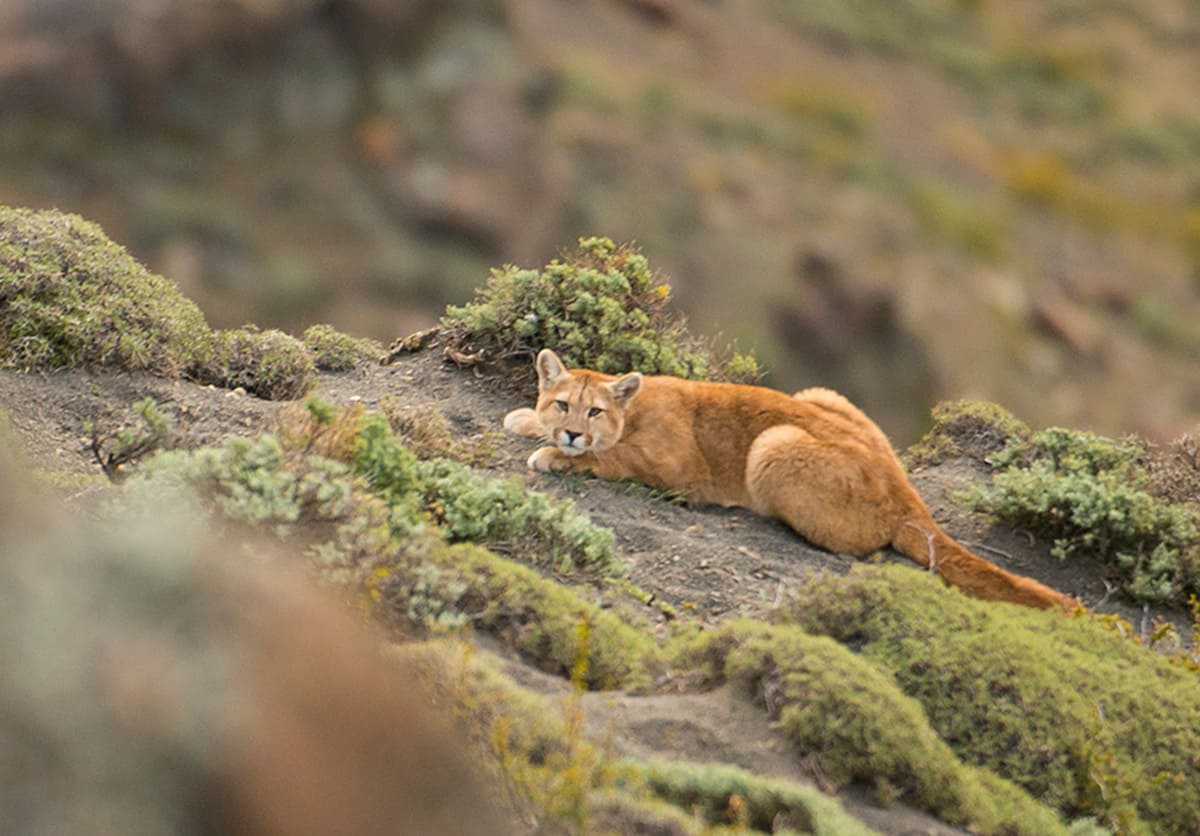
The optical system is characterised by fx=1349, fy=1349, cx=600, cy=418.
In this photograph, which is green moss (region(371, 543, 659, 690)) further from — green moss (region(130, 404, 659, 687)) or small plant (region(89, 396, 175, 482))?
small plant (region(89, 396, 175, 482))

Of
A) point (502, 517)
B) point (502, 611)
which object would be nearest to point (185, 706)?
point (502, 611)

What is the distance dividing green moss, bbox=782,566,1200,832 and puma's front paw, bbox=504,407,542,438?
3.36 metres

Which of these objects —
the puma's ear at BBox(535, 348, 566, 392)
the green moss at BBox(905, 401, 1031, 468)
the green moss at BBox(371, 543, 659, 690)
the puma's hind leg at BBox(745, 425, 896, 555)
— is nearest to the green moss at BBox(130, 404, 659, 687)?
the green moss at BBox(371, 543, 659, 690)

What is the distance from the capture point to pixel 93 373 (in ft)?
27.3

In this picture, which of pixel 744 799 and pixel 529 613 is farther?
pixel 529 613

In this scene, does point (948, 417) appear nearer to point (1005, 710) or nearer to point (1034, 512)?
point (1034, 512)

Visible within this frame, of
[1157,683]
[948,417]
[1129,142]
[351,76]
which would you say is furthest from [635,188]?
[1157,683]

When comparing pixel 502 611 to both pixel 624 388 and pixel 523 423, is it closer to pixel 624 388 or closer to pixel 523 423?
pixel 624 388

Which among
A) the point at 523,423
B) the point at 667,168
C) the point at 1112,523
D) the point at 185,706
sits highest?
the point at 667,168

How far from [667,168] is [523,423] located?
44.2 m

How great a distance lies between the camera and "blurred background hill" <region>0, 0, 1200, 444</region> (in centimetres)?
4512

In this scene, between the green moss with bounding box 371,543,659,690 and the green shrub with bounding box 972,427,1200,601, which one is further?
the green shrub with bounding box 972,427,1200,601

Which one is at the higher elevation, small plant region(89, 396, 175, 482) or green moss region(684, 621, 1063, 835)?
small plant region(89, 396, 175, 482)

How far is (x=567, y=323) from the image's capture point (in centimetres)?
991
